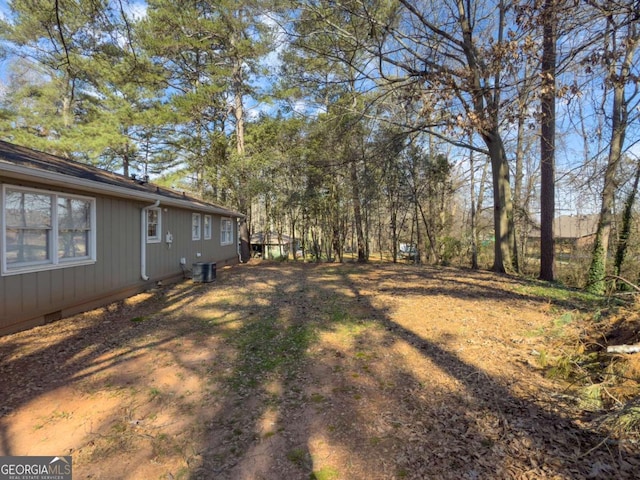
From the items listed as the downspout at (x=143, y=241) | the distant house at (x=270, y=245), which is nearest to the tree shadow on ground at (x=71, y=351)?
the downspout at (x=143, y=241)

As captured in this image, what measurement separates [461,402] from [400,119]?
31.2ft

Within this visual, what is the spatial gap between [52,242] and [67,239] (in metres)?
0.38

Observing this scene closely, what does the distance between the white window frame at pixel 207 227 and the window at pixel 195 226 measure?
0.54m

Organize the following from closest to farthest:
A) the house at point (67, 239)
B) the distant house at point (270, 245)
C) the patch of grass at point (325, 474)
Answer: the patch of grass at point (325, 474), the house at point (67, 239), the distant house at point (270, 245)

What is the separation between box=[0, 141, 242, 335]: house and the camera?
487 cm

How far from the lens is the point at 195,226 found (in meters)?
11.5

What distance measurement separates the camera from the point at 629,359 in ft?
10.9

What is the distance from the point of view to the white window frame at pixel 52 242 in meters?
4.73

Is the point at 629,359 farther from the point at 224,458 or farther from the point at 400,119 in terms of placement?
the point at 400,119

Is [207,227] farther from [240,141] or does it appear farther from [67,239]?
[67,239]

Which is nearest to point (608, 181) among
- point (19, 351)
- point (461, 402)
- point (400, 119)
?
point (400, 119)

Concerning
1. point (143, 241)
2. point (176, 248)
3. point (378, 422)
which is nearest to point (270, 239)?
point (176, 248)

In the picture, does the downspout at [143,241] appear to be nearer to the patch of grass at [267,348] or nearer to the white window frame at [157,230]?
the white window frame at [157,230]

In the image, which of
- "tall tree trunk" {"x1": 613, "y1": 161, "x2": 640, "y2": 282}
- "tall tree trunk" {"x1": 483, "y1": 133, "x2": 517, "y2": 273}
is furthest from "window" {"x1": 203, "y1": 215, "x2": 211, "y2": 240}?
"tall tree trunk" {"x1": 613, "y1": 161, "x2": 640, "y2": 282}
